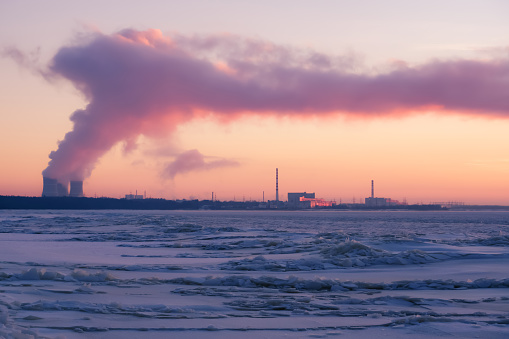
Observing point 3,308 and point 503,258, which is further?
point 503,258

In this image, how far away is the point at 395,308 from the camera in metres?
8.97

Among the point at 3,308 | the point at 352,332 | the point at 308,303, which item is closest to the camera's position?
the point at 352,332

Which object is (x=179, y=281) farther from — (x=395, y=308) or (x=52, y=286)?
(x=395, y=308)

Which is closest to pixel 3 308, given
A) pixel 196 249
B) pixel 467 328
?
pixel 467 328

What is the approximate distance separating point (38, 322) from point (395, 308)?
585 cm

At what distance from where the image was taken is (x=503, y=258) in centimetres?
1722

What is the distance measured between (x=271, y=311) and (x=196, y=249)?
1499 centimetres

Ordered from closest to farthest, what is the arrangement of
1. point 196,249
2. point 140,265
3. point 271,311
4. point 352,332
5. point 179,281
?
point 352,332 → point 271,311 → point 179,281 → point 140,265 → point 196,249

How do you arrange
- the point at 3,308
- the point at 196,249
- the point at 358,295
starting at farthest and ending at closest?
the point at 196,249, the point at 358,295, the point at 3,308

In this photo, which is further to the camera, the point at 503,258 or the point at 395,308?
the point at 503,258

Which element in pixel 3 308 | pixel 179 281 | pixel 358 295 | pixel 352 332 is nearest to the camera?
pixel 352 332

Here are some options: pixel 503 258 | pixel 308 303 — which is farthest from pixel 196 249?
pixel 308 303

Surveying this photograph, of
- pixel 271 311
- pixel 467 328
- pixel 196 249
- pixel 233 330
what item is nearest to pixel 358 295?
pixel 271 311

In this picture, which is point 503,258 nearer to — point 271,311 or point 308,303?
point 308,303
